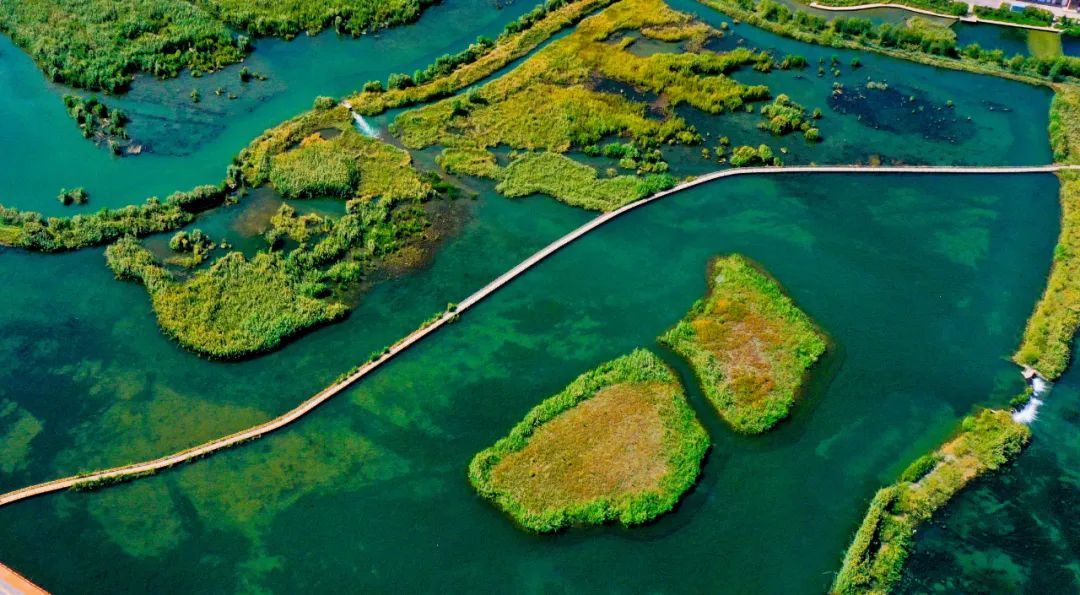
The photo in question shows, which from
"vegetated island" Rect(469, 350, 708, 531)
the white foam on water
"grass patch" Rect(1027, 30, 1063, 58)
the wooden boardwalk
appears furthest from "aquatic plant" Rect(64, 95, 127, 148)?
"grass patch" Rect(1027, 30, 1063, 58)

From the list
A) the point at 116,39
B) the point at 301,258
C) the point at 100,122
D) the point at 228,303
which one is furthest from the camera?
the point at 116,39

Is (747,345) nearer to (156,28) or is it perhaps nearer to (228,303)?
(228,303)

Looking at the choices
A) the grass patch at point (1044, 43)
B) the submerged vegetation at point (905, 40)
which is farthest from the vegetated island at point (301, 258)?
the grass patch at point (1044, 43)

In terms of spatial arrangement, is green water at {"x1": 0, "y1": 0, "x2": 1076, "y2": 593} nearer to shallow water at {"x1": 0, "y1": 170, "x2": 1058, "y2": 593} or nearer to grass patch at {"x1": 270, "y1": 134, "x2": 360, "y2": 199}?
A: shallow water at {"x1": 0, "y1": 170, "x2": 1058, "y2": 593}

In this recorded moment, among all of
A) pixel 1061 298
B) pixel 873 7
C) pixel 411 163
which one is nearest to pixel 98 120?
pixel 411 163

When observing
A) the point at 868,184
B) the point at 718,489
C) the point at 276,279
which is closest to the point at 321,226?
the point at 276,279
